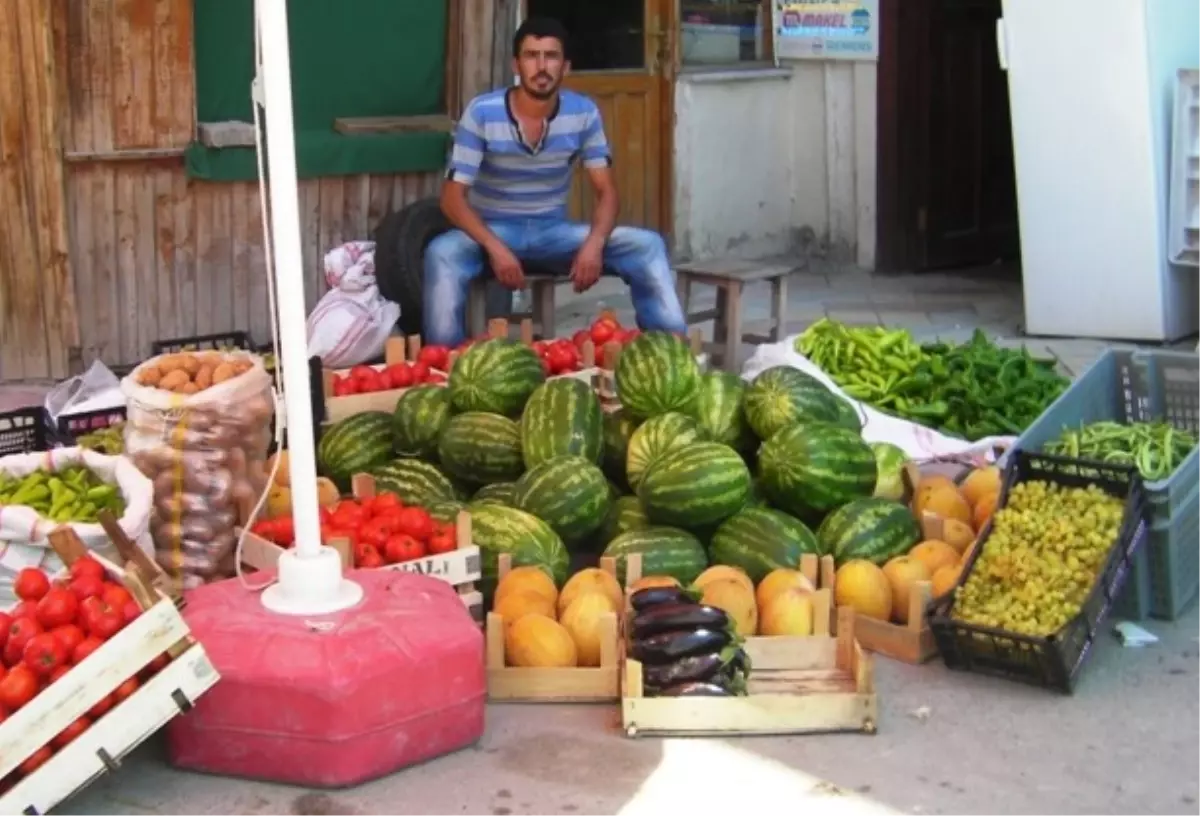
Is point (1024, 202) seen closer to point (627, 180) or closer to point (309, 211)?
point (627, 180)

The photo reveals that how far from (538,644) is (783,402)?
141cm

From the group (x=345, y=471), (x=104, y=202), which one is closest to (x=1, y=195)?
(x=104, y=202)

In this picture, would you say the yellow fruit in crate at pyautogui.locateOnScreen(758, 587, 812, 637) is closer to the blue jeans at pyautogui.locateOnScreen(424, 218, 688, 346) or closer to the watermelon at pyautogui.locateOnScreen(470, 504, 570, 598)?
the watermelon at pyautogui.locateOnScreen(470, 504, 570, 598)

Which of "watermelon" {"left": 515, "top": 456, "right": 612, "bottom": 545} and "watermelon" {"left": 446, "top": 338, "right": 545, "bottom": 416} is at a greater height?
"watermelon" {"left": 446, "top": 338, "right": 545, "bottom": 416}

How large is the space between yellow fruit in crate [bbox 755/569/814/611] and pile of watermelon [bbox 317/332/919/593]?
0.58 ft

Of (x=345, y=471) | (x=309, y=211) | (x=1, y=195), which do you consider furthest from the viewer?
(x=309, y=211)

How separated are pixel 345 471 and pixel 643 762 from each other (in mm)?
2000

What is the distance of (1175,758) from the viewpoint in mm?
4340

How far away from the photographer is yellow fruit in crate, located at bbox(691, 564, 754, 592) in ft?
15.9

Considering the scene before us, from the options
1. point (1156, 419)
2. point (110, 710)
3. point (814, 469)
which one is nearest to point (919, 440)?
point (1156, 419)

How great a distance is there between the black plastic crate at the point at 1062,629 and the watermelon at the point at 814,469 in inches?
20.2

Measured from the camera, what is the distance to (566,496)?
522 cm

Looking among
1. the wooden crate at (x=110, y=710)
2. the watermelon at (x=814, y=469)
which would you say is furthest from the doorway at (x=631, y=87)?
the wooden crate at (x=110, y=710)

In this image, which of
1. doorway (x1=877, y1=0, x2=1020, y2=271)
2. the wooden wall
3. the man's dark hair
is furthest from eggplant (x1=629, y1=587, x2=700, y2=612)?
doorway (x1=877, y1=0, x2=1020, y2=271)
